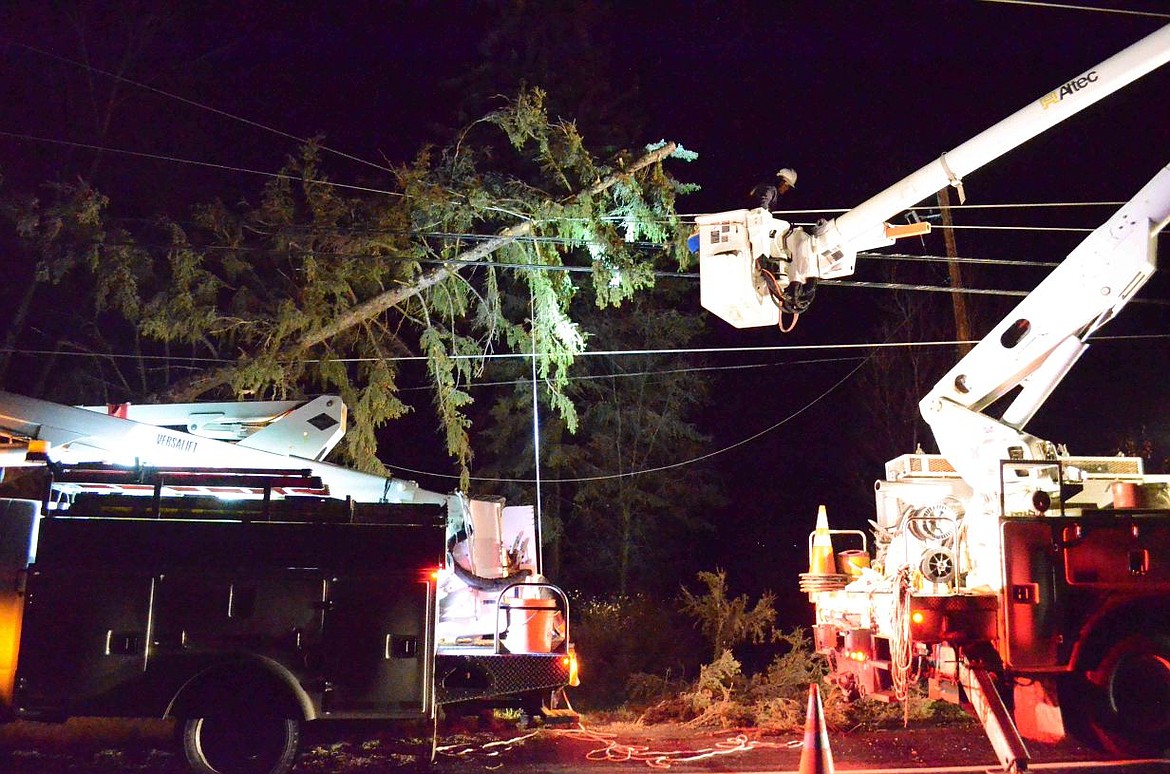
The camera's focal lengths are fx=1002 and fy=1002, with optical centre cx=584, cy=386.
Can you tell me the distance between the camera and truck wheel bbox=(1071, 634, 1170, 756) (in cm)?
787

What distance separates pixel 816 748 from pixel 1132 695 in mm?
3327

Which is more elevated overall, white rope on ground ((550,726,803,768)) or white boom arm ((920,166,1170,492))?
white boom arm ((920,166,1170,492))

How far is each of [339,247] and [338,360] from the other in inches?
79.7

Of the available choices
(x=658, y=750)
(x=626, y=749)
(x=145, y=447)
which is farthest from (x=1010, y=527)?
(x=145, y=447)

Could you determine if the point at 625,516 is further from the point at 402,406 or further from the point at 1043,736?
the point at 1043,736

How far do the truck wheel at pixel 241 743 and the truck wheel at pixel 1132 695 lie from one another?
6224 millimetres

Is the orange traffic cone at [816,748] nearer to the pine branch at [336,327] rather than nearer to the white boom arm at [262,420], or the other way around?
the white boom arm at [262,420]

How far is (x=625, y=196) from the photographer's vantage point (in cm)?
1402

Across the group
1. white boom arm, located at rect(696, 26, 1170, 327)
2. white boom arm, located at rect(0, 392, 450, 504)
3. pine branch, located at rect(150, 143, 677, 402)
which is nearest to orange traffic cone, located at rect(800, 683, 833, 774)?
white boom arm, located at rect(696, 26, 1170, 327)

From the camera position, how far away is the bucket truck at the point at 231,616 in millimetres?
7020

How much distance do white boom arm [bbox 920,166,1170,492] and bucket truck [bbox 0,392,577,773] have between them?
14.2 ft

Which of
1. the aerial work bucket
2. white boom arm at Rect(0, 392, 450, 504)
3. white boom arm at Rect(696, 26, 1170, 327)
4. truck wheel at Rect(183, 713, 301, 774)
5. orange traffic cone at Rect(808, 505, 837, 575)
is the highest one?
white boom arm at Rect(696, 26, 1170, 327)

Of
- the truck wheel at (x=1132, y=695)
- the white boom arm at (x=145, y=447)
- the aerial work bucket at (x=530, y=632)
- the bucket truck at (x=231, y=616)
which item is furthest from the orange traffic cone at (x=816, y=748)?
the white boom arm at (x=145, y=447)

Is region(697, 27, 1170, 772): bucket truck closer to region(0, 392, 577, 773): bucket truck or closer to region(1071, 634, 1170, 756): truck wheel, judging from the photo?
region(1071, 634, 1170, 756): truck wheel
